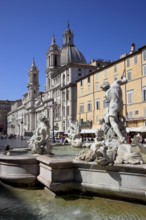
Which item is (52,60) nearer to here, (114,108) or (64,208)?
(114,108)

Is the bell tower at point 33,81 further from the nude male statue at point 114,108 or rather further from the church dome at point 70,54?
the nude male statue at point 114,108

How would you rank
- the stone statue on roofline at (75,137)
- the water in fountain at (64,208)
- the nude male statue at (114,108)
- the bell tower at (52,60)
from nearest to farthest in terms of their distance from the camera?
1. the water in fountain at (64,208)
2. the nude male statue at (114,108)
3. the stone statue on roofline at (75,137)
4. the bell tower at (52,60)

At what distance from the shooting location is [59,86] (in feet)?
193

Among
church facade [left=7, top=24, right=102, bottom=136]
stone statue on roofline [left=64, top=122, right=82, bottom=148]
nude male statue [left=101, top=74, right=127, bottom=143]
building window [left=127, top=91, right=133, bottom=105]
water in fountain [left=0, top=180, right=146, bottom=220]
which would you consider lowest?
water in fountain [left=0, top=180, right=146, bottom=220]

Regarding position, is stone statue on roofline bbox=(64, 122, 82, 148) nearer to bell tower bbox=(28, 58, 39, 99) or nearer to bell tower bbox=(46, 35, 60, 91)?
bell tower bbox=(46, 35, 60, 91)

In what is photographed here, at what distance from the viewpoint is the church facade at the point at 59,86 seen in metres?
52.8

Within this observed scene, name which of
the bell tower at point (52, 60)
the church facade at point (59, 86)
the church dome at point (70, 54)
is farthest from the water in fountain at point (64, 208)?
the church dome at point (70, 54)

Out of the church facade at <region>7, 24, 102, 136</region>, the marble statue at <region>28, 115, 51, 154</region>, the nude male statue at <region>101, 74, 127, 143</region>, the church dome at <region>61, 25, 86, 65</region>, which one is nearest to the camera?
the marble statue at <region>28, 115, 51, 154</region>

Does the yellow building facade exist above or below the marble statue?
above

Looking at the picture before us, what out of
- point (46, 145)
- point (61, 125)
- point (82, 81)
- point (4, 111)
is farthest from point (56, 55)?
point (4, 111)

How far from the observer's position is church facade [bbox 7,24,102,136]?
5284cm

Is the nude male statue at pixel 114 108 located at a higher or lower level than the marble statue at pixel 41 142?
higher

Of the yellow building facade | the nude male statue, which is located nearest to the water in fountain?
the nude male statue

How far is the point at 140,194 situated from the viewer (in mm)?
4406
